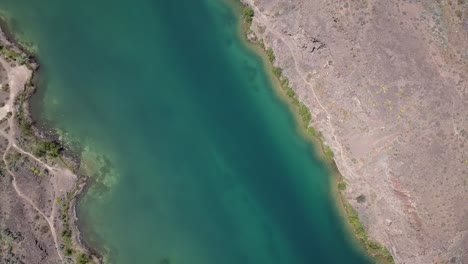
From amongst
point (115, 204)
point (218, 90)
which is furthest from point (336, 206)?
point (115, 204)

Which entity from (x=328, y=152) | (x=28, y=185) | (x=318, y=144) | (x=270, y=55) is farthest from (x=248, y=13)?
(x=28, y=185)

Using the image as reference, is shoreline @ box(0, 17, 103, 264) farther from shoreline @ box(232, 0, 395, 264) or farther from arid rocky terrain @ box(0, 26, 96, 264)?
shoreline @ box(232, 0, 395, 264)

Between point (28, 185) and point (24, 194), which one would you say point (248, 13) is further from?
point (24, 194)

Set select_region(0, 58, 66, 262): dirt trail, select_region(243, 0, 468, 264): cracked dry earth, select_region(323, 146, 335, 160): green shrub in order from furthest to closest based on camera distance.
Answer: select_region(323, 146, 335, 160): green shrub
select_region(243, 0, 468, 264): cracked dry earth
select_region(0, 58, 66, 262): dirt trail

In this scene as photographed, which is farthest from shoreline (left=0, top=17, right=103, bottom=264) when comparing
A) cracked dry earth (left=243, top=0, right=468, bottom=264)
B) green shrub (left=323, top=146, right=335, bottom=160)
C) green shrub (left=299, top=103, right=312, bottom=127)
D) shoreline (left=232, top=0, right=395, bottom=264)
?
cracked dry earth (left=243, top=0, right=468, bottom=264)

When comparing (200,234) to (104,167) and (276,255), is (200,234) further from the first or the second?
(104,167)

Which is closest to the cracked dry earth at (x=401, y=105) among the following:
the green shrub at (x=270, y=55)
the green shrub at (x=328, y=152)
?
the green shrub at (x=328, y=152)

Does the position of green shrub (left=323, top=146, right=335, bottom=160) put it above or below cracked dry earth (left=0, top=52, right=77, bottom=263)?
above

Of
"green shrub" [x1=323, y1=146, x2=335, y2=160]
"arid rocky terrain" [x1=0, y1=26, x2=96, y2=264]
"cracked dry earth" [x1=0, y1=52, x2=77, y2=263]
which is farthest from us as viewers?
"green shrub" [x1=323, y1=146, x2=335, y2=160]

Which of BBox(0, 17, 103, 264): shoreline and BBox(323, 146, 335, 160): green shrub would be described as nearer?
BBox(0, 17, 103, 264): shoreline
